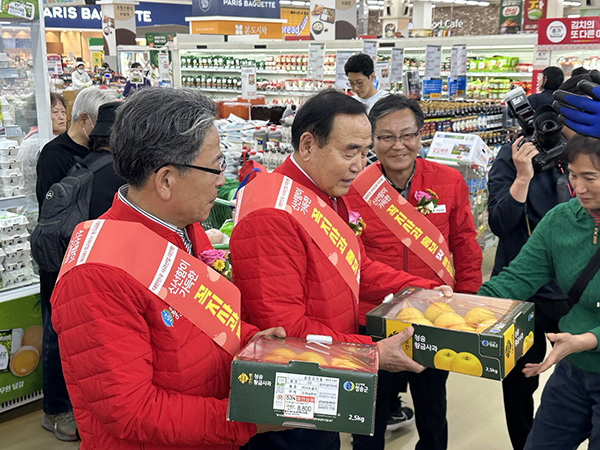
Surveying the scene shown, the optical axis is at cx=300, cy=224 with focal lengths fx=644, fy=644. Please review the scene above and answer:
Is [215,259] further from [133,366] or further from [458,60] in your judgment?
[458,60]

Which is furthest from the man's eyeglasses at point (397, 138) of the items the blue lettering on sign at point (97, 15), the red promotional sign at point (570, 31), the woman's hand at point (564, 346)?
the blue lettering on sign at point (97, 15)

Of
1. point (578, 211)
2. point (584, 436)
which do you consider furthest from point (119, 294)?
point (584, 436)

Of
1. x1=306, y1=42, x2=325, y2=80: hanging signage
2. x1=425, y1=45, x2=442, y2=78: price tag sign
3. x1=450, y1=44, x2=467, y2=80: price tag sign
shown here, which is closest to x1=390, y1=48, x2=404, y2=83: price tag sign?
x1=425, y1=45, x2=442, y2=78: price tag sign

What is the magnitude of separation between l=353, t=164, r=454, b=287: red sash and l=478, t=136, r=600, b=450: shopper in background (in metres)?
0.37

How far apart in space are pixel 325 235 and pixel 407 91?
629 cm

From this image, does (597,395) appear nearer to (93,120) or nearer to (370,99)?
(93,120)

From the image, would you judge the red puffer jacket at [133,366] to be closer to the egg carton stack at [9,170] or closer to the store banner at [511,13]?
the egg carton stack at [9,170]

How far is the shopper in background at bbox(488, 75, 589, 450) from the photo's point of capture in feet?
8.70

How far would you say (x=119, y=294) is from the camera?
1.36 m

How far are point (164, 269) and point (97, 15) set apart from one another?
81.3 ft

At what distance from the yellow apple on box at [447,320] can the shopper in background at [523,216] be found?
98 centimetres

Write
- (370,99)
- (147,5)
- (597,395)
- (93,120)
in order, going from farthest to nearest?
(147,5) → (370,99) → (93,120) → (597,395)

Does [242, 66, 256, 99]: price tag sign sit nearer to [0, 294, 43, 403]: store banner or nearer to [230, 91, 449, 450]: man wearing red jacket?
[0, 294, 43, 403]: store banner

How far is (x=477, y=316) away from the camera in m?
1.90
